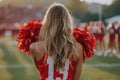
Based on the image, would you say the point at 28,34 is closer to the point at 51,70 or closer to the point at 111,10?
the point at 51,70

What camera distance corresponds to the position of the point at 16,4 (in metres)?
36.4

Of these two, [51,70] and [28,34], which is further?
[28,34]

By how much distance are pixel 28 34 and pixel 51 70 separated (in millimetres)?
430

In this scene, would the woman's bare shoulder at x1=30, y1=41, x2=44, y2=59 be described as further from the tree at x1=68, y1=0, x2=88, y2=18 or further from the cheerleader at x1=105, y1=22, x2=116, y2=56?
the tree at x1=68, y1=0, x2=88, y2=18

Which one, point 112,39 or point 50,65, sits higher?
point 50,65

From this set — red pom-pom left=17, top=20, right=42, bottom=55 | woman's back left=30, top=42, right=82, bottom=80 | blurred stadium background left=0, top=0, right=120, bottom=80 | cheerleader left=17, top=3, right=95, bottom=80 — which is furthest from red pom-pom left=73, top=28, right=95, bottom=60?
blurred stadium background left=0, top=0, right=120, bottom=80

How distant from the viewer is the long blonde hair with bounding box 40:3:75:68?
10.7 feet

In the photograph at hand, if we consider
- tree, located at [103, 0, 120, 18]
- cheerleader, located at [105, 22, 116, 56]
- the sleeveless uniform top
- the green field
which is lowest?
the green field

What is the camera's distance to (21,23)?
118 feet

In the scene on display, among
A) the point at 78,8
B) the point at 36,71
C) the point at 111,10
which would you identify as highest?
the point at 78,8

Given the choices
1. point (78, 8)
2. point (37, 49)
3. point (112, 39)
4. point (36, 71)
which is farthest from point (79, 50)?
point (78, 8)

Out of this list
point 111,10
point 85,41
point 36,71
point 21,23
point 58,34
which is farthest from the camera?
point 111,10

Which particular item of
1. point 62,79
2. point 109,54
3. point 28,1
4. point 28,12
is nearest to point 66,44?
point 62,79

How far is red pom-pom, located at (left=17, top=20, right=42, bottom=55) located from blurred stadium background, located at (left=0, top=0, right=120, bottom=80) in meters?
5.69
